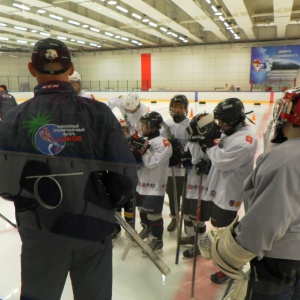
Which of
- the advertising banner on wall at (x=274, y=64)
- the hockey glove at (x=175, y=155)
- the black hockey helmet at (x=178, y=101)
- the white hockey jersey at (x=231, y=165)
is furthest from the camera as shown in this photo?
the advertising banner on wall at (x=274, y=64)

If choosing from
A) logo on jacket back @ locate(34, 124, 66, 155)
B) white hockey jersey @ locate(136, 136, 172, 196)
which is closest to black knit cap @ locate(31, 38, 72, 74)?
logo on jacket back @ locate(34, 124, 66, 155)

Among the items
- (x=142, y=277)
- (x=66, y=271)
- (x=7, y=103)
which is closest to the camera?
(x=66, y=271)

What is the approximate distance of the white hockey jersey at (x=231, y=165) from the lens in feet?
6.07

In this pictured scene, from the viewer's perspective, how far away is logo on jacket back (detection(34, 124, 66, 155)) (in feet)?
3.21

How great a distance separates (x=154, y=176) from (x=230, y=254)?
1.19m

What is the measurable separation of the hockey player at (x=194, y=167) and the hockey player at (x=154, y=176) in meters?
0.18

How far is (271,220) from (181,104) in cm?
177

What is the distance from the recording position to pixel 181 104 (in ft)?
8.54

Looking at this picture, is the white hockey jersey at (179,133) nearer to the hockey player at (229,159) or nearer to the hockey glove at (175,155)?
Result: the hockey glove at (175,155)

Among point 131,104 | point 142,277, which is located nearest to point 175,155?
point 142,277

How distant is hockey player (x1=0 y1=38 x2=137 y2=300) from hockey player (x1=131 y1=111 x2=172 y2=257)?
1.13 meters

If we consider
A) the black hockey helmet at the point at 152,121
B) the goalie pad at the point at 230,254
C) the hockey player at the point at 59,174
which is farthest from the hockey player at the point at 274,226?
the black hockey helmet at the point at 152,121

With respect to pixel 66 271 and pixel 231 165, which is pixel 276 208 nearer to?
pixel 66 271

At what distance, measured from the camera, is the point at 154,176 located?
2.29 metres
